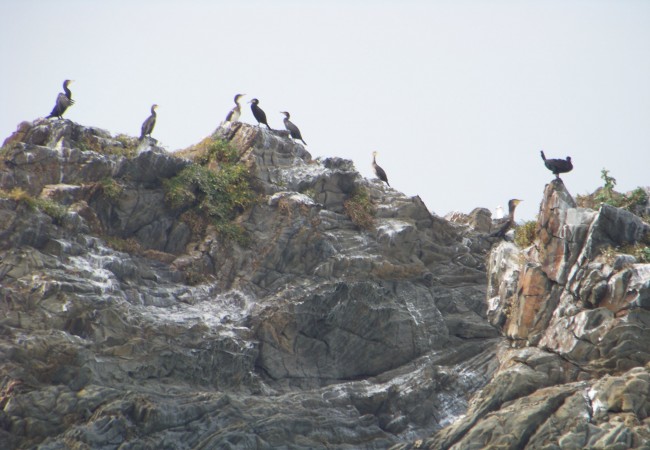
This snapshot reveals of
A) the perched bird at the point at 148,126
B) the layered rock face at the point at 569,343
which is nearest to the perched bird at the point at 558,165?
the layered rock face at the point at 569,343

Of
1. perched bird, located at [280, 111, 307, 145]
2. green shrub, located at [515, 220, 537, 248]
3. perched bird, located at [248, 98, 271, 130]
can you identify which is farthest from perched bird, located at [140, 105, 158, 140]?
green shrub, located at [515, 220, 537, 248]

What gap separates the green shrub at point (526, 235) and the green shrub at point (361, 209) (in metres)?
6.29

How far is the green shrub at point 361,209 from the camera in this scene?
36875 mm

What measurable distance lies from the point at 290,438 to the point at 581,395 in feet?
25.8

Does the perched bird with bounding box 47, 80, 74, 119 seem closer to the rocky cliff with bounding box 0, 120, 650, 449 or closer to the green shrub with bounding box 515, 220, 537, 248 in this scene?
the rocky cliff with bounding box 0, 120, 650, 449

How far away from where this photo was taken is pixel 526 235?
32031mm

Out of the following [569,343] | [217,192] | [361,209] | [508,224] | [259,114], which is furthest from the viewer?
[259,114]

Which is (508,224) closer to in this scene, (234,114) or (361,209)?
(361,209)

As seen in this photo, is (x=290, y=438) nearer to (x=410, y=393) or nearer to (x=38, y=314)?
(x=410, y=393)

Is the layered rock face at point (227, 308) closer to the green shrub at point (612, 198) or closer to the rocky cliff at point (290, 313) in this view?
the rocky cliff at point (290, 313)

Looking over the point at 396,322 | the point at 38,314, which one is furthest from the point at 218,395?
the point at 396,322

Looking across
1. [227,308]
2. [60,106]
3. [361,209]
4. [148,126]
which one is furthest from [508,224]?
[60,106]

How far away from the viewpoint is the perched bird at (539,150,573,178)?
31812mm

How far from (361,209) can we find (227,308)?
6.77 meters
